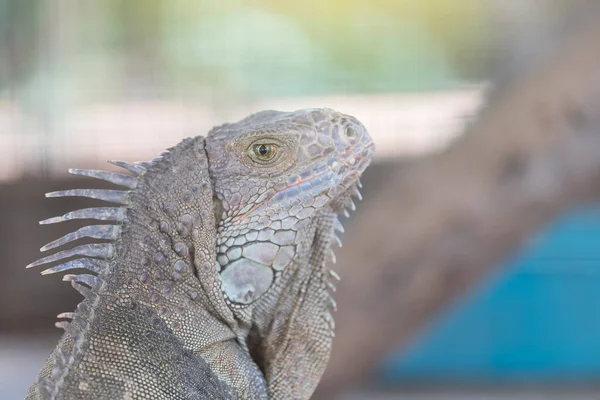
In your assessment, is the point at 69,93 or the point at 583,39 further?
the point at 69,93

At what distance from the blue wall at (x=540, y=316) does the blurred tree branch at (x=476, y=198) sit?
85.1 inches

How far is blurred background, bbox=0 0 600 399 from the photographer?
7.81m

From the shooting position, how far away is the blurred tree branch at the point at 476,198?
5.40m

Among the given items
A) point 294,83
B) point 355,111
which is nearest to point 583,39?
point 355,111


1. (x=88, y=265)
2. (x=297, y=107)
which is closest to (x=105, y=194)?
(x=88, y=265)

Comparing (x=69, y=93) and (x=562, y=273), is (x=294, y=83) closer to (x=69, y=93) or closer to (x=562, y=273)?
(x=69, y=93)

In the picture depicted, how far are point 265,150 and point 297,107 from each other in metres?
6.29

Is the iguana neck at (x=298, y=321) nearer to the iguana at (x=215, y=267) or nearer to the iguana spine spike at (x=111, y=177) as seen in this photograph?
the iguana at (x=215, y=267)

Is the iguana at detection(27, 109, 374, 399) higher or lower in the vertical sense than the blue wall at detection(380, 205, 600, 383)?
lower

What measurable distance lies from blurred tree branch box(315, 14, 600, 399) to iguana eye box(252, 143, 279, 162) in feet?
11.6

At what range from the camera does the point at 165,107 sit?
8898mm

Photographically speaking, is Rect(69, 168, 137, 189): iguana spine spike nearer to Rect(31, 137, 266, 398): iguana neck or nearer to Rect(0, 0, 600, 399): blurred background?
Rect(31, 137, 266, 398): iguana neck

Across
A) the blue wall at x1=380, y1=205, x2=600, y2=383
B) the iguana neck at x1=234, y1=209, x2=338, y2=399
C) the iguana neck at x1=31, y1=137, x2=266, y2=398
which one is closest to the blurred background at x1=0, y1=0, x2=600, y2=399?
the blue wall at x1=380, y1=205, x2=600, y2=383

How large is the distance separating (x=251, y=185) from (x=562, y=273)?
21.1 feet
